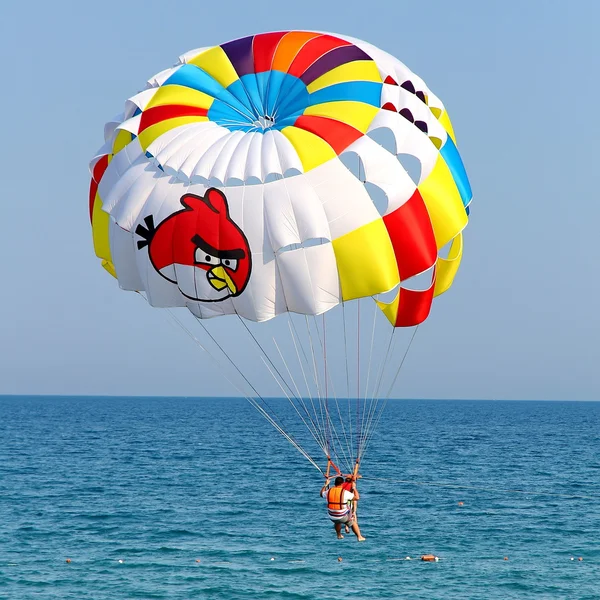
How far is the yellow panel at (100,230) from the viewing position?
19.5 meters

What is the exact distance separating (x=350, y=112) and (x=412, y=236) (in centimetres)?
257

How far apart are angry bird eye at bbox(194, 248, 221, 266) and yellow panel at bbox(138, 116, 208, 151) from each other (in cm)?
236

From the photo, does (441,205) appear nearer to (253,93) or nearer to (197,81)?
(253,93)

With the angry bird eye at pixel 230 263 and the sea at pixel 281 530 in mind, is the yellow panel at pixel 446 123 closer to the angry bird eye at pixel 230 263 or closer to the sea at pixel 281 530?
the angry bird eye at pixel 230 263

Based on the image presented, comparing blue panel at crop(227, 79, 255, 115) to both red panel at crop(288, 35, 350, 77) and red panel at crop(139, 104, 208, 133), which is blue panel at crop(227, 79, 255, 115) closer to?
red panel at crop(139, 104, 208, 133)

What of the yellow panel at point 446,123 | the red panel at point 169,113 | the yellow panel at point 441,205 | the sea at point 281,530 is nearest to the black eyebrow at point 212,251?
the red panel at point 169,113

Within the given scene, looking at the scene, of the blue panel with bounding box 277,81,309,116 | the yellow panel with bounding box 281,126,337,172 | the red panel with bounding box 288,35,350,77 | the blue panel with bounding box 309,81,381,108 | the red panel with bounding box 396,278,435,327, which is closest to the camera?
the yellow panel with bounding box 281,126,337,172

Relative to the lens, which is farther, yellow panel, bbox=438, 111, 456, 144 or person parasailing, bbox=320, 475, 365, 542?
yellow panel, bbox=438, 111, 456, 144

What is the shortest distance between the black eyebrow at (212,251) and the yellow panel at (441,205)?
3700mm

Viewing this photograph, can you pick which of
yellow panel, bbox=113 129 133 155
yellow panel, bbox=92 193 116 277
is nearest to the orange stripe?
yellow panel, bbox=113 129 133 155

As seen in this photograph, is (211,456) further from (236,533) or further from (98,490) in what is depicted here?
(236,533)

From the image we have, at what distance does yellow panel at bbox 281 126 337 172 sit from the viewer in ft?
55.9

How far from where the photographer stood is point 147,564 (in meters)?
29.8

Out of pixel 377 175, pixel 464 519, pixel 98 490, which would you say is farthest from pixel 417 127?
pixel 98 490
